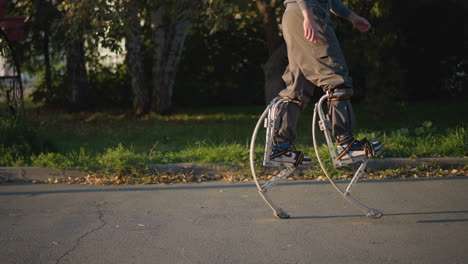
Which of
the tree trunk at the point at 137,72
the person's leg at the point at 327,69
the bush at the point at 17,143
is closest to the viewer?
the person's leg at the point at 327,69

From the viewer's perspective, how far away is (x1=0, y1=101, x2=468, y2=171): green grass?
23.5 ft

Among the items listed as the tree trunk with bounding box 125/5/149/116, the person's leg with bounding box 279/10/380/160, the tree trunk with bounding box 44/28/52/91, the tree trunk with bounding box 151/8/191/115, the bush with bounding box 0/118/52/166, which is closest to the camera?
the person's leg with bounding box 279/10/380/160

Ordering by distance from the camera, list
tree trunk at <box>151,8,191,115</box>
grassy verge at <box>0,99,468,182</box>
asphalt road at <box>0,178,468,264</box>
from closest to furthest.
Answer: asphalt road at <box>0,178,468,264</box>
grassy verge at <box>0,99,468,182</box>
tree trunk at <box>151,8,191,115</box>

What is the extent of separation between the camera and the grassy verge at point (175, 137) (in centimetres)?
709

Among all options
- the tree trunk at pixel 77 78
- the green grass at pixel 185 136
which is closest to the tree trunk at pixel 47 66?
the green grass at pixel 185 136

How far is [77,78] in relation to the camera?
1585cm

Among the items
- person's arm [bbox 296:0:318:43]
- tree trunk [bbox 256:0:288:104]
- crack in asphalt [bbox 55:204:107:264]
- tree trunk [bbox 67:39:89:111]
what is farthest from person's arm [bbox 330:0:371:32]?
tree trunk [bbox 67:39:89:111]

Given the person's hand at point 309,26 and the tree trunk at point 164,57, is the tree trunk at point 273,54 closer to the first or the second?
the tree trunk at point 164,57

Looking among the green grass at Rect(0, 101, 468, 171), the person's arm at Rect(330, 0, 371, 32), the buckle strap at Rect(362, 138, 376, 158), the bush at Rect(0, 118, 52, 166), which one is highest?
the person's arm at Rect(330, 0, 371, 32)

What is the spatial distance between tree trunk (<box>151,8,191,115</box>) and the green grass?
1.86ft

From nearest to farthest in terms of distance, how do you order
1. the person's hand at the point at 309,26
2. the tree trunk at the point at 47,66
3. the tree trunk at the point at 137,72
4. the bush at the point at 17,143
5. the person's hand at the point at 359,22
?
the person's hand at the point at 309,26, the person's hand at the point at 359,22, the bush at the point at 17,143, the tree trunk at the point at 137,72, the tree trunk at the point at 47,66

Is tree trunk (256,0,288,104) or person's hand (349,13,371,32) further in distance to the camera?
tree trunk (256,0,288,104)

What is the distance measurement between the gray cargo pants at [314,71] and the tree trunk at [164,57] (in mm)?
9583

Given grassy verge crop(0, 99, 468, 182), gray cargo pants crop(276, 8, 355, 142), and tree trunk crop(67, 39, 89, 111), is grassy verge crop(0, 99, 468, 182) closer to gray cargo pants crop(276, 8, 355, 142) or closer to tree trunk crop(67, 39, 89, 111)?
tree trunk crop(67, 39, 89, 111)
